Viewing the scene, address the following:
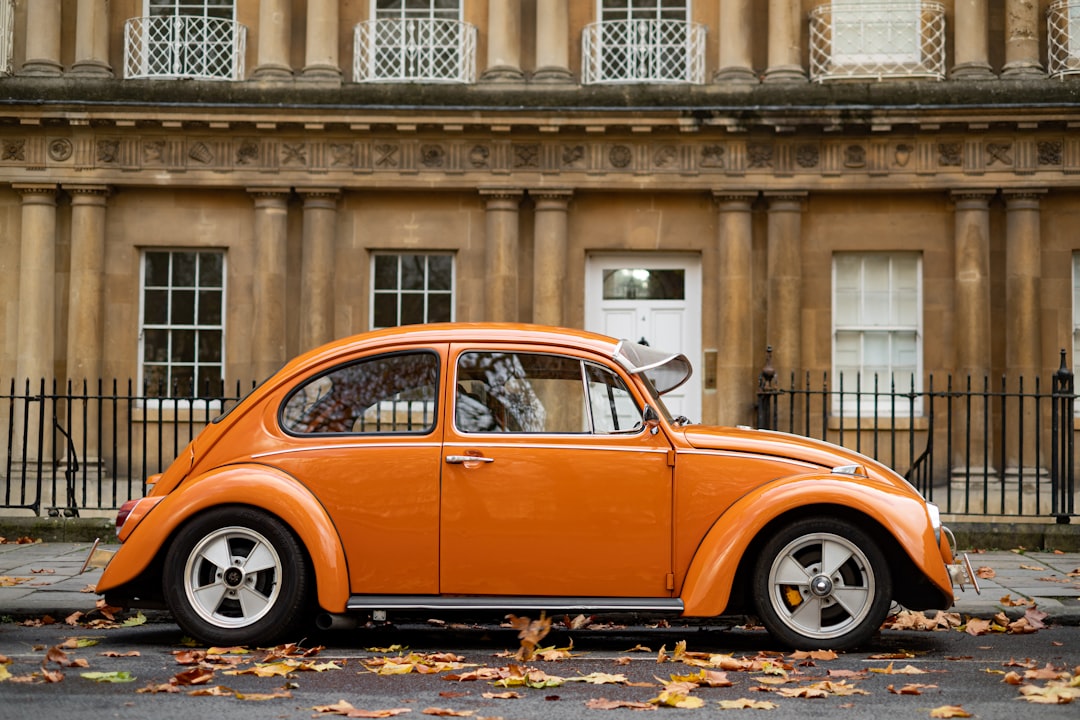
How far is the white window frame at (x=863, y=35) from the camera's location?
727 inches

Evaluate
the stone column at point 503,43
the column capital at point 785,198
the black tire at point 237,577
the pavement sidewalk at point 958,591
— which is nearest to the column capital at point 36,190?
the stone column at point 503,43

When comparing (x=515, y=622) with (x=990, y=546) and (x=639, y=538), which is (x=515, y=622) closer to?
(x=639, y=538)

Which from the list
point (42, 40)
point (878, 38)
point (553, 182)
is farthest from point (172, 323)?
point (878, 38)

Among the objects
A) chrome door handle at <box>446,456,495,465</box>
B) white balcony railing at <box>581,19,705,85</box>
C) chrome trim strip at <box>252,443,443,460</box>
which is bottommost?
chrome door handle at <box>446,456,495,465</box>

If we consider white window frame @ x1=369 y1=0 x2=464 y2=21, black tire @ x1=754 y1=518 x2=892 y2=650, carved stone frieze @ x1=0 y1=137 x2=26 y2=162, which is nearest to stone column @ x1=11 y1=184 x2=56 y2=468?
carved stone frieze @ x1=0 y1=137 x2=26 y2=162

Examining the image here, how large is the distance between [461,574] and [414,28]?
526 inches

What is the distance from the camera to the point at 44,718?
213 inches

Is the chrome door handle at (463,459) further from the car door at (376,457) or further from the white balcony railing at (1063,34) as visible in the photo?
the white balcony railing at (1063,34)

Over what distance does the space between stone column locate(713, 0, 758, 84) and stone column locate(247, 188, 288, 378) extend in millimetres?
6429

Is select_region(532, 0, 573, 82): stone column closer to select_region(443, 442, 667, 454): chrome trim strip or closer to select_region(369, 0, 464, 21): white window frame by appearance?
select_region(369, 0, 464, 21): white window frame

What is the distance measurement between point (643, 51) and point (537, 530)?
42.4 feet

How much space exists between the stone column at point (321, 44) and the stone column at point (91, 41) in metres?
2.88

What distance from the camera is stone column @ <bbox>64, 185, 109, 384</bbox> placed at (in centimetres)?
1839

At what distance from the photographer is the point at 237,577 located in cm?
710
